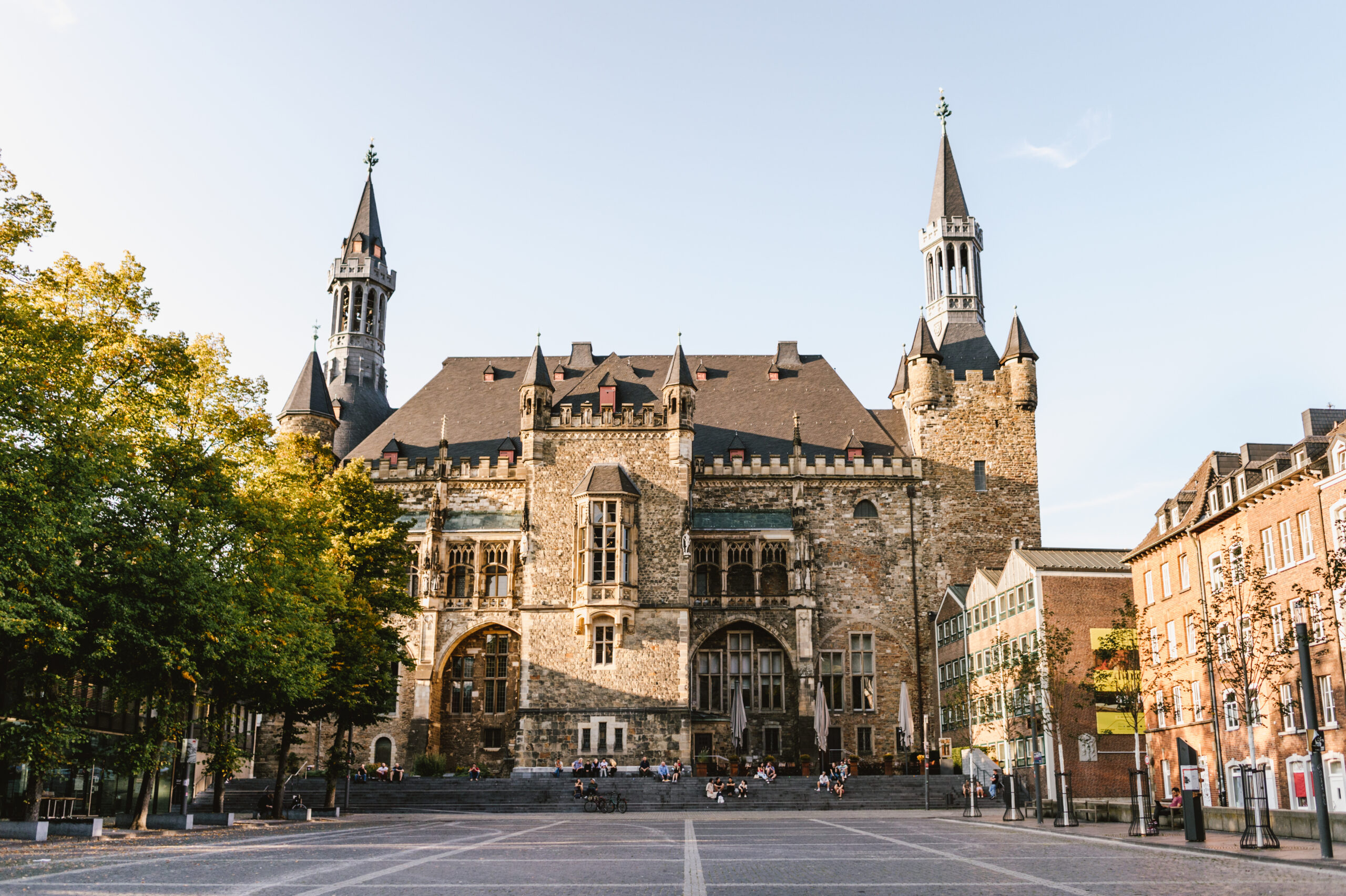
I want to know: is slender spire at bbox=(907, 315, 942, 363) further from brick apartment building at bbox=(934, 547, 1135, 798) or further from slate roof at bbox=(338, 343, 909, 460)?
brick apartment building at bbox=(934, 547, 1135, 798)

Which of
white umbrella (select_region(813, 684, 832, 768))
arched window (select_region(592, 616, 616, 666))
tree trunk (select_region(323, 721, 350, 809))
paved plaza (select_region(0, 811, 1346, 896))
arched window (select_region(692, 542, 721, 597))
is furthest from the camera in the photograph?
arched window (select_region(692, 542, 721, 597))

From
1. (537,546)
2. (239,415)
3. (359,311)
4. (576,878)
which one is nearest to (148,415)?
(239,415)

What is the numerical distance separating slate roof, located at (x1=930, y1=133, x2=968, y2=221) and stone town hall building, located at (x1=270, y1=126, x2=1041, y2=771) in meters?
8.55

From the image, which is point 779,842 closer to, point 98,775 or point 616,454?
point 98,775

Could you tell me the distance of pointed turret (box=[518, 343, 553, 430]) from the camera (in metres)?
51.2

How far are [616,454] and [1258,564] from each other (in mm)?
26971

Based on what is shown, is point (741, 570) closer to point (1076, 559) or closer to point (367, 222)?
point (1076, 559)

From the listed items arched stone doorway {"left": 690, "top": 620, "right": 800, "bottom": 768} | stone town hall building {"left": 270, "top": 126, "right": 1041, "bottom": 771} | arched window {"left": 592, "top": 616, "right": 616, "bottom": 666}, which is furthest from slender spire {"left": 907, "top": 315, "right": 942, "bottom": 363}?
arched window {"left": 592, "top": 616, "right": 616, "bottom": 666}

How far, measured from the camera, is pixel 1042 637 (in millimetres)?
41062

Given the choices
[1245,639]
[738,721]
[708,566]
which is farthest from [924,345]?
[1245,639]

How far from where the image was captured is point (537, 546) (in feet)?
165

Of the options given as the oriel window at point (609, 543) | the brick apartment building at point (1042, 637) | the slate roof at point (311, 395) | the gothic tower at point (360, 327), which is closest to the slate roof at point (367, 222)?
the gothic tower at point (360, 327)

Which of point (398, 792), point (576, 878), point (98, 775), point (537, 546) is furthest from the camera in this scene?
point (537, 546)

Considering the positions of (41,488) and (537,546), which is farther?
(537,546)
